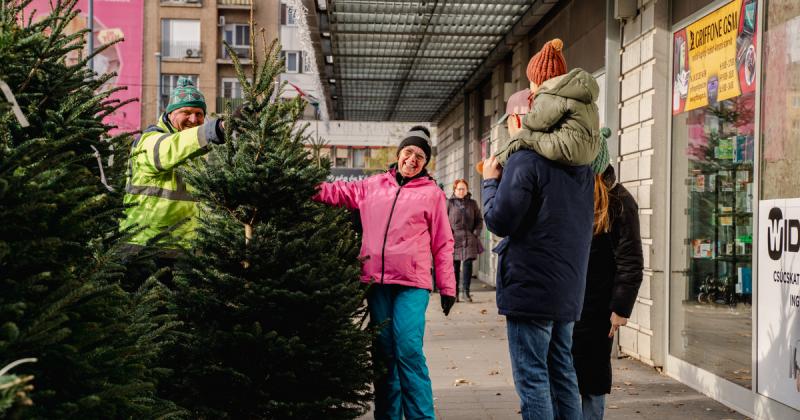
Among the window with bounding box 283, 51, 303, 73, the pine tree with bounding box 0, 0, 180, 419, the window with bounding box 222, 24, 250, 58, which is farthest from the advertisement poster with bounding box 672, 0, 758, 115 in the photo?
the window with bounding box 283, 51, 303, 73

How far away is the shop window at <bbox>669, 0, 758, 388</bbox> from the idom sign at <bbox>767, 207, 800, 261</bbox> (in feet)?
1.33

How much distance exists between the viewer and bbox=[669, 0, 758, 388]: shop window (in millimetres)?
6266

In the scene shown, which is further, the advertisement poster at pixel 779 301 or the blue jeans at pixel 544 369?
the advertisement poster at pixel 779 301

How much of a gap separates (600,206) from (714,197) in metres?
2.94

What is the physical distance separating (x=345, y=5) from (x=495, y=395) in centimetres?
729

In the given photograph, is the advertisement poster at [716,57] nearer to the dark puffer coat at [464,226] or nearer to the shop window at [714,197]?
the shop window at [714,197]

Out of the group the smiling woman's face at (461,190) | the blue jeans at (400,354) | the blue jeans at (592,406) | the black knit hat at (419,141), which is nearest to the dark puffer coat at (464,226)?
the smiling woman's face at (461,190)

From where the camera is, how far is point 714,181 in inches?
273

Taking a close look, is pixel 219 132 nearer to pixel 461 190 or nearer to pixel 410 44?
pixel 461 190

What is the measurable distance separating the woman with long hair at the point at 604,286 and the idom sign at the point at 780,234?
1494 millimetres

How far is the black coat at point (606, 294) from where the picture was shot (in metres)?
4.33

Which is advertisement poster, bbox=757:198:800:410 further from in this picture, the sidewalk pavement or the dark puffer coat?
the dark puffer coat

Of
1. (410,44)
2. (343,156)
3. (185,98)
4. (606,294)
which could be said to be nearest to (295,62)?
(343,156)

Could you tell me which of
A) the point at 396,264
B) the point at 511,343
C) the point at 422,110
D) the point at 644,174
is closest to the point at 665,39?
the point at 644,174
